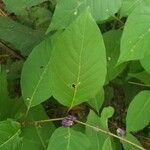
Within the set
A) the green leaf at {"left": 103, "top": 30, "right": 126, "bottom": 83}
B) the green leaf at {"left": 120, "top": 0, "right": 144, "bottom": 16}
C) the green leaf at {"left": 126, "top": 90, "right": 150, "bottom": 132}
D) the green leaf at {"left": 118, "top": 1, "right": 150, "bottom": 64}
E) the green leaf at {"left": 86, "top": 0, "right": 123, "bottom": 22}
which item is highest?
the green leaf at {"left": 86, "top": 0, "right": 123, "bottom": 22}

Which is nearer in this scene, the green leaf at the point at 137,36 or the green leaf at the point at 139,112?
the green leaf at the point at 137,36

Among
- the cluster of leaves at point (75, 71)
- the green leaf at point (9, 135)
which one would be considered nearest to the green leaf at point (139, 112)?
the cluster of leaves at point (75, 71)

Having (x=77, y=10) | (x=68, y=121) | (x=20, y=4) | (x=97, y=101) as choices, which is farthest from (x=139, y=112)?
(x=20, y=4)

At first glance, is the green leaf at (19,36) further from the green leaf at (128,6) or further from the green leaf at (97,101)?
the green leaf at (128,6)

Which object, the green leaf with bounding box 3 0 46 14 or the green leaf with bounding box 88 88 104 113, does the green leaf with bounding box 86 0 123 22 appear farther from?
the green leaf with bounding box 88 88 104 113

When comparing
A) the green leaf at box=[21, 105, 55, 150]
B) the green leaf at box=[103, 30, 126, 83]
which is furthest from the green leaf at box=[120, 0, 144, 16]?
the green leaf at box=[21, 105, 55, 150]

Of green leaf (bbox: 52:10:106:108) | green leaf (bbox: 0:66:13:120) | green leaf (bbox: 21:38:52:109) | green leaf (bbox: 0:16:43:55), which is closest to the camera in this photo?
green leaf (bbox: 52:10:106:108)
